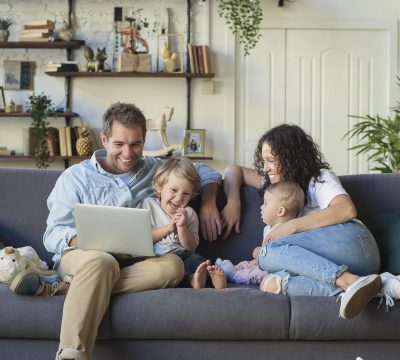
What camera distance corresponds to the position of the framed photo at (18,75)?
6418mm

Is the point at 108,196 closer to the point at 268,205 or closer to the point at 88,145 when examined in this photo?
the point at 268,205

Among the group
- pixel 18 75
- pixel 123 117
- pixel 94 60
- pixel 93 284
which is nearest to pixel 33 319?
pixel 93 284

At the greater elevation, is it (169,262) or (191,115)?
(191,115)

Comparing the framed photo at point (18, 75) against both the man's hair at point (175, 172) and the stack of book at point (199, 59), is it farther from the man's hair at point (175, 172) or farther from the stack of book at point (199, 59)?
the man's hair at point (175, 172)

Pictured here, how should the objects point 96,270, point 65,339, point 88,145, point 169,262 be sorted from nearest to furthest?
1. point 65,339
2. point 96,270
3. point 169,262
4. point 88,145

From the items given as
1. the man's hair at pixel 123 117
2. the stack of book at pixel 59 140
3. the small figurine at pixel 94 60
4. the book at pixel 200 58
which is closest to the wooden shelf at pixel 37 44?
the small figurine at pixel 94 60

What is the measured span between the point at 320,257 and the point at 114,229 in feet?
2.42

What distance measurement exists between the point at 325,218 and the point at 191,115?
12.5 ft

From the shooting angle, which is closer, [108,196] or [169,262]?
[169,262]

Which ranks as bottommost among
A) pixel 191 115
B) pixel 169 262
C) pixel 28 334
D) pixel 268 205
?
pixel 28 334

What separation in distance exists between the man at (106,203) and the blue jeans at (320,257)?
1.23 feet

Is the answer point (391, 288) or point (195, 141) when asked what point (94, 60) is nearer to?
point (195, 141)

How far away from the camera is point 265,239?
288 cm

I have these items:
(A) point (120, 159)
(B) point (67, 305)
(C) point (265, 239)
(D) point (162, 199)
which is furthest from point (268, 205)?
(B) point (67, 305)
